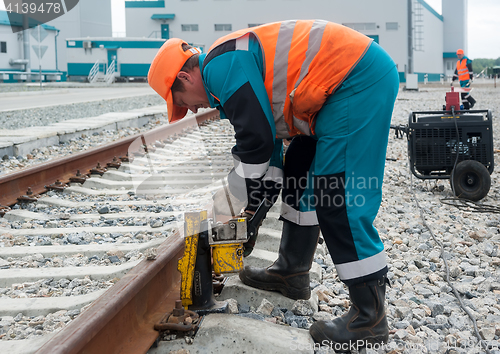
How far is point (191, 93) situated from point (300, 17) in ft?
145

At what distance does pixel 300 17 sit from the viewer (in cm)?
4391

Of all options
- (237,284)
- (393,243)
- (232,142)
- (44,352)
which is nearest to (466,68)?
(232,142)

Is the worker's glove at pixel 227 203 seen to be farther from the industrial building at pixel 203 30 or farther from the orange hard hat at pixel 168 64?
the industrial building at pixel 203 30

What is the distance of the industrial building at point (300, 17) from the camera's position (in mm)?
43156

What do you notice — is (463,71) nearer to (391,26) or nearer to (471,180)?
(471,180)

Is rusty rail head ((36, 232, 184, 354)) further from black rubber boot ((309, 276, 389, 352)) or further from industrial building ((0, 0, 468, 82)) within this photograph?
industrial building ((0, 0, 468, 82))

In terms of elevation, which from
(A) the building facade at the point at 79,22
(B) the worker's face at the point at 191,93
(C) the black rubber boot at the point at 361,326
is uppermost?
(A) the building facade at the point at 79,22

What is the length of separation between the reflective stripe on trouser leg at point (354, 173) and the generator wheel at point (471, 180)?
322cm

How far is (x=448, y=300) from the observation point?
268cm

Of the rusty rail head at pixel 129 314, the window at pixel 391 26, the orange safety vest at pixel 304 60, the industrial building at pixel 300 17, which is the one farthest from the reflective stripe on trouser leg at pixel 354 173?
the window at pixel 391 26

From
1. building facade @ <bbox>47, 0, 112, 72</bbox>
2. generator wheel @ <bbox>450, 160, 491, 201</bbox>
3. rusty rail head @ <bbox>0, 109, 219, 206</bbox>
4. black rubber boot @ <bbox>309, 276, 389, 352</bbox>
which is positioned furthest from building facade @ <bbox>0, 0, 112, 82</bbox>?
black rubber boot @ <bbox>309, 276, 389, 352</bbox>

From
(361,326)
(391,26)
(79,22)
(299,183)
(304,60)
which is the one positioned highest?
(79,22)

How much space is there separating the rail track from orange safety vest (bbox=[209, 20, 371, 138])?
1.08 m

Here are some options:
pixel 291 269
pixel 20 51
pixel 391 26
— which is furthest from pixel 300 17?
pixel 291 269
